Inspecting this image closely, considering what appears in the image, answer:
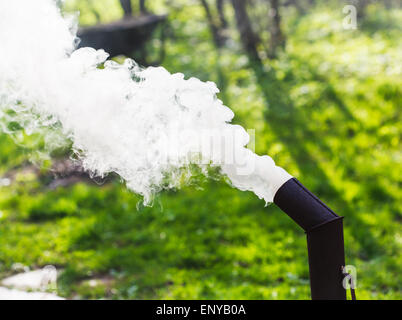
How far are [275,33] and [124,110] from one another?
7532mm

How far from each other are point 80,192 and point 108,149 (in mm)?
3641

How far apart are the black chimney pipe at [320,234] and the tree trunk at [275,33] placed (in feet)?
25.0

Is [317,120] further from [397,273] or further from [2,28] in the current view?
[2,28]

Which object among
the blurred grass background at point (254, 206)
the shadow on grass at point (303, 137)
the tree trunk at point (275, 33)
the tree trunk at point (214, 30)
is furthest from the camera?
the tree trunk at point (214, 30)

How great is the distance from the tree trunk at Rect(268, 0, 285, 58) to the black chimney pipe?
7.63 metres

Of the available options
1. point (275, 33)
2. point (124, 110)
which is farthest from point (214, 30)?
point (124, 110)

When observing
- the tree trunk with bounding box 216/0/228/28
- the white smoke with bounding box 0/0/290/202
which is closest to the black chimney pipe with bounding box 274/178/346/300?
the white smoke with bounding box 0/0/290/202

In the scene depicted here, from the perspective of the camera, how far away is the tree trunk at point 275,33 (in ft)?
33.1

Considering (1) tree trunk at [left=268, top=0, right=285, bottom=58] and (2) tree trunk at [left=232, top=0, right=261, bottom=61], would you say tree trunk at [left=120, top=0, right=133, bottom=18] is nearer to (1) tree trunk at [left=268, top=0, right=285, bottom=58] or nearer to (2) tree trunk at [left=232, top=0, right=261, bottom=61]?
(2) tree trunk at [left=232, top=0, right=261, bottom=61]

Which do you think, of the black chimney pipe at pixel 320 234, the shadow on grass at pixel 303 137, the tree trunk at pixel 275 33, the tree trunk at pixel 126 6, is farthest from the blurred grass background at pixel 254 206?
the tree trunk at pixel 126 6

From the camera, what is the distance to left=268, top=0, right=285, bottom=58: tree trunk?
10.1 metres

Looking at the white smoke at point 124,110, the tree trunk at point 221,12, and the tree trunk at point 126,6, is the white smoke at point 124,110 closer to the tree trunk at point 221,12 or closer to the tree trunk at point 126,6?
the tree trunk at point 126,6

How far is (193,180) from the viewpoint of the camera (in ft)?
23.1

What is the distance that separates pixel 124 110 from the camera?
11.1 ft
